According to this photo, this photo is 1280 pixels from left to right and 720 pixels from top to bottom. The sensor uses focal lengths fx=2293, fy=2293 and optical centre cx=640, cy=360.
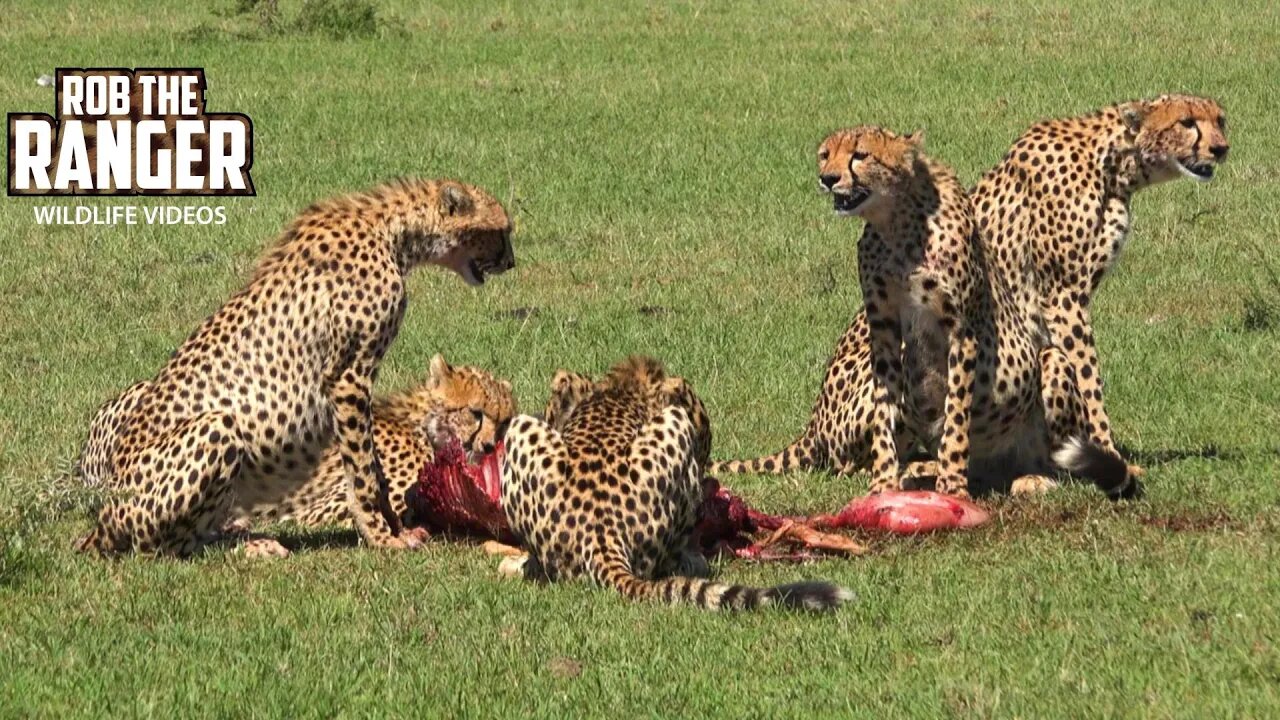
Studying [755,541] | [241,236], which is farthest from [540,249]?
[755,541]

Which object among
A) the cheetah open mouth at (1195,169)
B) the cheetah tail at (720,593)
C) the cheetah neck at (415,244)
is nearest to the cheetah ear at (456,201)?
the cheetah neck at (415,244)

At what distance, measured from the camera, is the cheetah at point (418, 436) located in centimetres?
904

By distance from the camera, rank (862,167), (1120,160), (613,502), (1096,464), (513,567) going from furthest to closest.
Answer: (1120,160), (862,167), (1096,464), (513,567), (613,502)

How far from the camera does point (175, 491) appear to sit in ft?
26.0

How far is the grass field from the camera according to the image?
6.54m

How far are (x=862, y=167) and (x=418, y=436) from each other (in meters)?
2.16

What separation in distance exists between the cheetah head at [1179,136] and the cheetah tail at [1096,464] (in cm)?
168

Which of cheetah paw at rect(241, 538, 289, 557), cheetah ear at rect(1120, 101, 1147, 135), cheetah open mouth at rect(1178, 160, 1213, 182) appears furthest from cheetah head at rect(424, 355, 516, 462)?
cheetah open mouth at rect(1178, 160, 1213, 182)

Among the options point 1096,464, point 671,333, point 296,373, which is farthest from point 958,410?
point 671,333

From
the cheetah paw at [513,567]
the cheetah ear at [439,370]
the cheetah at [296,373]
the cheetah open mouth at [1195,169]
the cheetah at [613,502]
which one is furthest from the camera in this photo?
the cheetah open mouth at [1195,169]

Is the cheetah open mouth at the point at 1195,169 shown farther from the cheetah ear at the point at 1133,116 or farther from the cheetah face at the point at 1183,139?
the cheetah ear at the point at 1133,116

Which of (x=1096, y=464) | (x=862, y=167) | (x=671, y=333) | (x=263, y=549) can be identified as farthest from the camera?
(x=671, y=333)

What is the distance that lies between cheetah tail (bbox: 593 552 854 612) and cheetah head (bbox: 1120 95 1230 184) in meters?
3.48

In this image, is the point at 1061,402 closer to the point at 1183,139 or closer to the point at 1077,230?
the point at 1077,230
